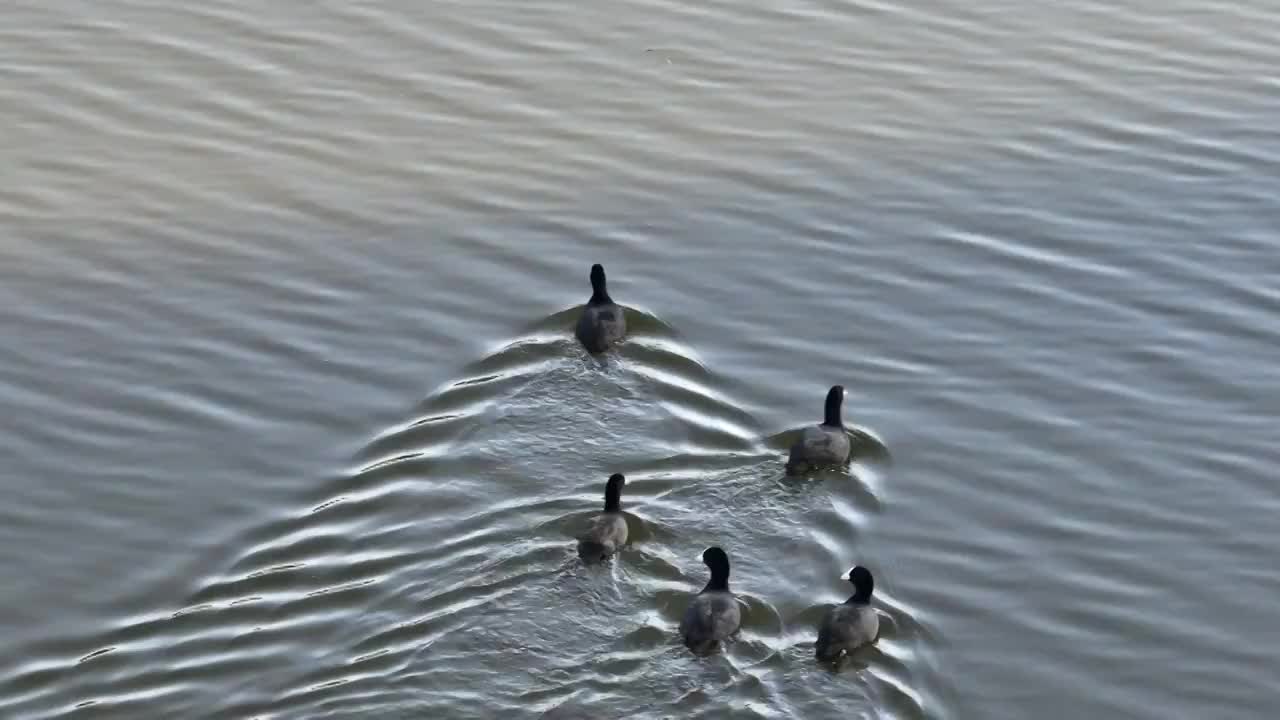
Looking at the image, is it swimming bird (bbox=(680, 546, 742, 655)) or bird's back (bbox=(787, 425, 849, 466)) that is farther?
bird's back (bbox=(787, 425, 849, 466))

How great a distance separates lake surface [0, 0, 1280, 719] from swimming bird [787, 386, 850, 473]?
8.1 inches

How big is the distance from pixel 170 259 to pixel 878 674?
7.64m

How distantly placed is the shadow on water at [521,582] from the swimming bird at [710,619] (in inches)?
4.5

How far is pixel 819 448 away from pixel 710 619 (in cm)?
242

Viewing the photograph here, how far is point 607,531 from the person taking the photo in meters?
13.7

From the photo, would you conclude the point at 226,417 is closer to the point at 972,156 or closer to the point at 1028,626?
the point at 1028,626

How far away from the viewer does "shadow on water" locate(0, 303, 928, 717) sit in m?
12.4

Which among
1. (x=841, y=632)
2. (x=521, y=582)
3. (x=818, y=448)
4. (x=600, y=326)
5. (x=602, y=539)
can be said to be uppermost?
(x=600, y=326)


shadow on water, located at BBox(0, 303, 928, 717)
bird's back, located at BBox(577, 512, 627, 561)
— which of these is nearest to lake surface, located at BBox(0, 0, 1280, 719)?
shadow on water, located at BBox(0, 303, 928, 717)

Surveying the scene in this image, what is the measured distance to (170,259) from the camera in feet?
57.5

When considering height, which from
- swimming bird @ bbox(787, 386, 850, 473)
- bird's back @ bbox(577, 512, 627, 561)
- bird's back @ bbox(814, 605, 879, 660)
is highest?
swimming bird @ bbox(787, 386, 850, 473)

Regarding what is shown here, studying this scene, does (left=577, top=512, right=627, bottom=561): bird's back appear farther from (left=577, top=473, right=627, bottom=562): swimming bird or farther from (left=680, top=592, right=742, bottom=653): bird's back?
(left=680, top=592, right=742, bottom=653): bird's back

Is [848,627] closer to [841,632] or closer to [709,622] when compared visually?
[841,632]

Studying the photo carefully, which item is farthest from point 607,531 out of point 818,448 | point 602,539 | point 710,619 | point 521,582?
point 818,448
